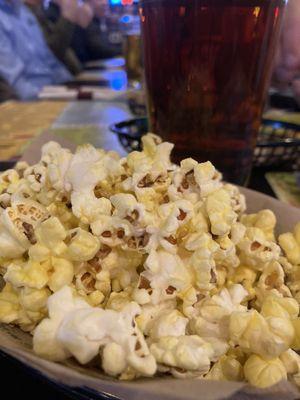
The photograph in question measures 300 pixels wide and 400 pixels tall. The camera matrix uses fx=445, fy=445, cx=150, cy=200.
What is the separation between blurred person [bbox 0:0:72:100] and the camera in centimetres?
218

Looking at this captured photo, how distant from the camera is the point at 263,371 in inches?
10.7

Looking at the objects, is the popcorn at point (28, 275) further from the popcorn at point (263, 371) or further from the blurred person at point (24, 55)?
the blurred person at point (24, 55)

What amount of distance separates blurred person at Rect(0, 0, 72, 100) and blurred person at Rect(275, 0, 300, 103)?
1393mm

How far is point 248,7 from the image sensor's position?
0.50m

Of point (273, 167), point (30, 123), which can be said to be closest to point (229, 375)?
point (273, 167)

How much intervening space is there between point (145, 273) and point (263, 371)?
0.10 m

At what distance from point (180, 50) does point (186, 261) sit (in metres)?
0.30

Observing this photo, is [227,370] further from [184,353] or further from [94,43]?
[94,43]

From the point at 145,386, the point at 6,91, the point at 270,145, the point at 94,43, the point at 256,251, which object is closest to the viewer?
the point at 145,386

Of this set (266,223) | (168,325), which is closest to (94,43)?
(266,223)

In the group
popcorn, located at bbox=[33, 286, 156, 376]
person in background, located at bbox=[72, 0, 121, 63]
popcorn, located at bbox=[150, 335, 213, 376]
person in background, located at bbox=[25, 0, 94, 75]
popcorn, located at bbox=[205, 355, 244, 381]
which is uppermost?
popcorn, located at bbox=[33, 286, 156, 376]

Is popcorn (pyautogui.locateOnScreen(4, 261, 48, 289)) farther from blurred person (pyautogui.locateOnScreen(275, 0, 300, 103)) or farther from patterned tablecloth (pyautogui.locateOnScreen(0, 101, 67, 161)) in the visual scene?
blurred person (pyautogui.locateOnScreen(275, 0, 300, 103))

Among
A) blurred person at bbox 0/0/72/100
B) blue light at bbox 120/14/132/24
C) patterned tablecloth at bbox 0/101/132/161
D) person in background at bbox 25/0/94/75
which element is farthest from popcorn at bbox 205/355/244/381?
blue light at bbox 120/14/132/24

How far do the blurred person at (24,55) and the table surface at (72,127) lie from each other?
0.64 metres
